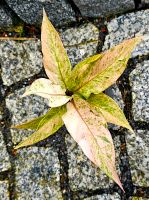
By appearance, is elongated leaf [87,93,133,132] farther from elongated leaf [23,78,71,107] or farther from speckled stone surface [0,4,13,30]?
speckled stone surface [0,4,13,30]

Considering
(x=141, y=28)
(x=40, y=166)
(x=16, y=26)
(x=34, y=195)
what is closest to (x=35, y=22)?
(x=16, y=26)

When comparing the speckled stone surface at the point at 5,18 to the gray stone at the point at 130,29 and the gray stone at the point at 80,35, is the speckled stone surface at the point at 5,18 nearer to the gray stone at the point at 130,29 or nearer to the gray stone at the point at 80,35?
the gray stone at the point at 80,35

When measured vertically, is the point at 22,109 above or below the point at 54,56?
below

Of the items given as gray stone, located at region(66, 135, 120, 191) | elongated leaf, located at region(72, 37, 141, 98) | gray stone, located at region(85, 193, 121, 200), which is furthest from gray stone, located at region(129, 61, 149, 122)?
elongated leaf, located at region(72, 37, 141, 98)

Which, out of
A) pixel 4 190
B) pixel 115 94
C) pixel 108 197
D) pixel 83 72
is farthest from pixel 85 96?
pixel 4 190

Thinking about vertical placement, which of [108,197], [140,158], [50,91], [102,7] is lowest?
[108,197]

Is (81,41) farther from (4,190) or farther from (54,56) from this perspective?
(4,190)

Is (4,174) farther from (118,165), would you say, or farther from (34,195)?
(118,165)

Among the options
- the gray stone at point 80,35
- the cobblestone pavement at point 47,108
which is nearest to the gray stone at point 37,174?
the cobblestone pavement at point 47,108
